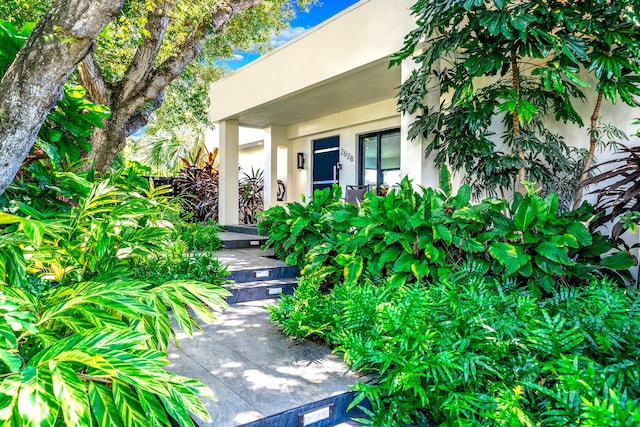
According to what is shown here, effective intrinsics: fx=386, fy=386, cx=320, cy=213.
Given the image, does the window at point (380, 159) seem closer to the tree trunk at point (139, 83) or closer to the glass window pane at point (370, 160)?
the glass window pane at point (370, 160)

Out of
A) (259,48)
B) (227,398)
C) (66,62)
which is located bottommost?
(227,398)

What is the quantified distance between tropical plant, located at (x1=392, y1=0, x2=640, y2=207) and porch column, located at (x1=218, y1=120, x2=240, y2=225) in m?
5.30

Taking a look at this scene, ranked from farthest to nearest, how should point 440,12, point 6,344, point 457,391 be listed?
point 440,12
point 457,391
point 6,344

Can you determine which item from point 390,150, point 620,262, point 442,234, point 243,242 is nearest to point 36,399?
point 442,234

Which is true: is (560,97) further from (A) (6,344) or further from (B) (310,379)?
(A) (6,344)

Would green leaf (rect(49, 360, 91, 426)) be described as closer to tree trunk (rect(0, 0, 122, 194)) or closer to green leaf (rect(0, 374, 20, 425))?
green leaf (rect(0, 374, 20, 425))

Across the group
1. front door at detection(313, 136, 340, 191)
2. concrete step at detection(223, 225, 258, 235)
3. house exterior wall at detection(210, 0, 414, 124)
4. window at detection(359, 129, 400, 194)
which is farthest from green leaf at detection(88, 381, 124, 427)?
front door at detection(313, 136, 340, 191)

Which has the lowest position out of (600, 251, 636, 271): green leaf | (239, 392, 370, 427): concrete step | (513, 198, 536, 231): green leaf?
(239, 392, 370, 427): concrete step

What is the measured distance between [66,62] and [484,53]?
10.6 feet

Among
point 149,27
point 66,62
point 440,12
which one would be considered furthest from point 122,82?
point 440,12

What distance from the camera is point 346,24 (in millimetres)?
5305

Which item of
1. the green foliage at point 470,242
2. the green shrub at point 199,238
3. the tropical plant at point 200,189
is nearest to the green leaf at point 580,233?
the green foliage at point 470,242

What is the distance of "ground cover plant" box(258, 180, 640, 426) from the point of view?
1.78 meters

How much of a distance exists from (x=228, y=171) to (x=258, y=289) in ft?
16.5
